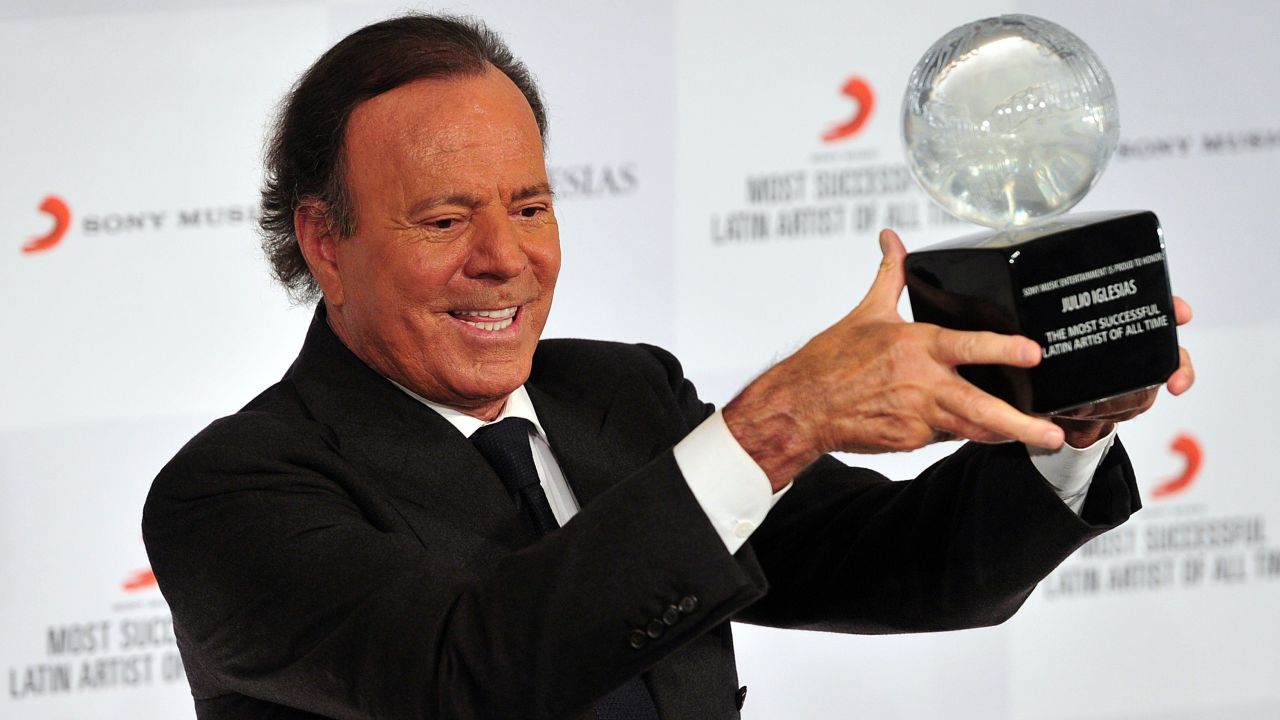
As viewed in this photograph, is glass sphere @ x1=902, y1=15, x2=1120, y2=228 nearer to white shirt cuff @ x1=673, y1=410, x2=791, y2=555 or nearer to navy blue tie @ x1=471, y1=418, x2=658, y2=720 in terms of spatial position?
white shirt cuff @ x1=673, y1=410, x2=791, y2=555

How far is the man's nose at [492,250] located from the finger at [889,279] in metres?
0.51

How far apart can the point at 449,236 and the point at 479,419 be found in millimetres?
272

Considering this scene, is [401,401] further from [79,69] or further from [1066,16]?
[1066,16]

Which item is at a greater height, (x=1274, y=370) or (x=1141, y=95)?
(x=1141, y=95)

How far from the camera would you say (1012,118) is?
1.58 metres

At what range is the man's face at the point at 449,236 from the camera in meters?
1.90

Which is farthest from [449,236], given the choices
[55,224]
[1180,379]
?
[55,224]

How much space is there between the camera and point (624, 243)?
3.45 meters

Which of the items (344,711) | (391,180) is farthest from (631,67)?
(344,711)

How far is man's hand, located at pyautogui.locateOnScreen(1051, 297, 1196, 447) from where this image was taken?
1543 mm

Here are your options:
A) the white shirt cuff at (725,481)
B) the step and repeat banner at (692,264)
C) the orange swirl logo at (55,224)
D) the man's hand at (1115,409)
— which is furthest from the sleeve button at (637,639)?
the orange swirl logo at (55,224)

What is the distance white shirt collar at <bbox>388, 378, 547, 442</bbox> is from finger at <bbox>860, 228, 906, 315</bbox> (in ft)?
2.10

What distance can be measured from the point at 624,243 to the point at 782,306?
404 mm

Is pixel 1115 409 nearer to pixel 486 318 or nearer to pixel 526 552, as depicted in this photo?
pixel 526 552
